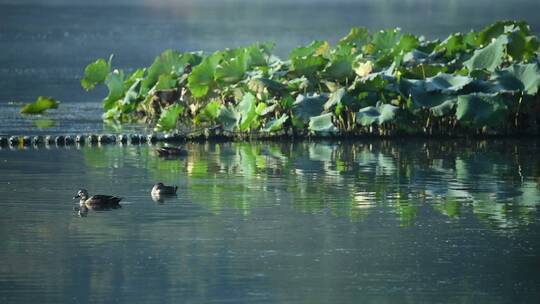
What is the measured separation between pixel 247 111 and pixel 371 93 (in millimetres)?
1376

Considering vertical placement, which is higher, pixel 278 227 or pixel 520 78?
pixel 520 78

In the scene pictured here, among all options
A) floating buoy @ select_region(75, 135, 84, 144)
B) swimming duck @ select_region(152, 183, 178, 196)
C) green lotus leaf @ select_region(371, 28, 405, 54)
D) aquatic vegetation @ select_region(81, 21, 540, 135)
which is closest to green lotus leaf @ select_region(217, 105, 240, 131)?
aquatic vegetation @ select_region(81, 21, 540, 135)

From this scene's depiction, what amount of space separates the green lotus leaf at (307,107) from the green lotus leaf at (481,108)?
1.51m

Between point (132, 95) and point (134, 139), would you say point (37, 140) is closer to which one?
point (134, 139)

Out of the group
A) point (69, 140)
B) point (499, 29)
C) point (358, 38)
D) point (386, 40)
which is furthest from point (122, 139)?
point (499, 29)

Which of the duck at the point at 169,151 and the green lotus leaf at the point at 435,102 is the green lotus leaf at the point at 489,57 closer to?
the green lotus leaf at the point at 435,102

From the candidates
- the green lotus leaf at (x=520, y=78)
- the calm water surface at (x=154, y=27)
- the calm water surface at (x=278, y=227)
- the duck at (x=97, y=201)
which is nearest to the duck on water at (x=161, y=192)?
the calm water surface at (x=278, y=227)

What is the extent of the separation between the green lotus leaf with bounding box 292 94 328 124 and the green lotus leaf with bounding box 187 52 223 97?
1.69m

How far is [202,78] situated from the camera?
2116cm

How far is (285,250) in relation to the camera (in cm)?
1262

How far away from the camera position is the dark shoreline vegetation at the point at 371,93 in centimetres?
1956

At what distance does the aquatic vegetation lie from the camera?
64.2ft

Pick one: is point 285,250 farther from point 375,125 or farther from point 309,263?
point 375,125

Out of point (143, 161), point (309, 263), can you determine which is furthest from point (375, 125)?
point (309, 263)
